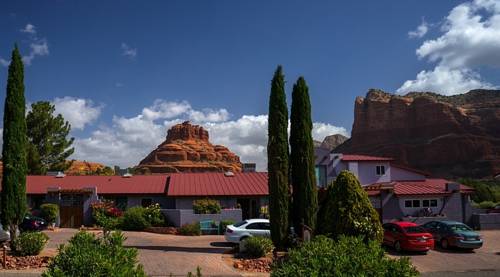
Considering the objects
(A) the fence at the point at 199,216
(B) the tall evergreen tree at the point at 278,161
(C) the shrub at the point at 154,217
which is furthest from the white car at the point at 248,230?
(C) the shrub at the point at 154,217

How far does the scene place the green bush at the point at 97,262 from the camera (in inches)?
267

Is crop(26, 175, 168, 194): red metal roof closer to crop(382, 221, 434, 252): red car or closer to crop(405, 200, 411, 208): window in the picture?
crop(405, 200, 411, 208): window

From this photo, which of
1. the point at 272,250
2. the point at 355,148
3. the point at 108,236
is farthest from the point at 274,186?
the point at 355,148

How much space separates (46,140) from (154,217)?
83.9 feet

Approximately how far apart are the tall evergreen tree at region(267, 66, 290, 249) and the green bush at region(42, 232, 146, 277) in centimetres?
1289

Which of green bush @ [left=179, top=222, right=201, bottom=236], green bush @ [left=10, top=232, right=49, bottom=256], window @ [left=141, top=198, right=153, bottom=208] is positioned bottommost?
green bush @ [left=179, top=222, right=201, bottom=236]

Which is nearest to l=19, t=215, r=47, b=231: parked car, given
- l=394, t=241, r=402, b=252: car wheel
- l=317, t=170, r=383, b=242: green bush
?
l=317, t=170, r=383, b=242: green bush

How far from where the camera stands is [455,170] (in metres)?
116

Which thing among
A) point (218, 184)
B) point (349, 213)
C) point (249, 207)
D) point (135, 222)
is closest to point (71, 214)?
point (135, 222)

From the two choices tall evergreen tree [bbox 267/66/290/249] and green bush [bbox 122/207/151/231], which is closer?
tall evergreen tree [bbox 267/66/290/249]

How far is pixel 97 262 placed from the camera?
7109mm

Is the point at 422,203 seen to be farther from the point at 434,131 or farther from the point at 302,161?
the point at 434,131

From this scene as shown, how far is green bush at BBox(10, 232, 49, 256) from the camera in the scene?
18250 mm

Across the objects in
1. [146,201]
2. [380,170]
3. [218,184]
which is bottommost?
[146,201]
